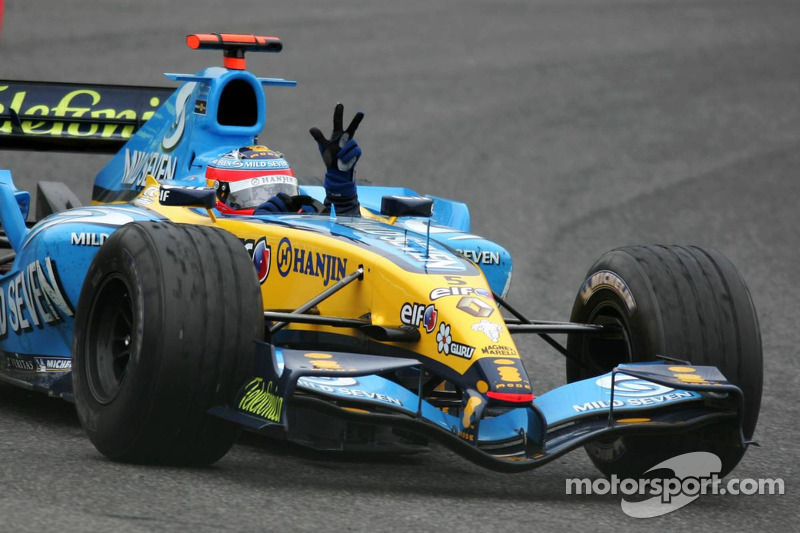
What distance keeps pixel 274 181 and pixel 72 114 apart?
2502 millimetres

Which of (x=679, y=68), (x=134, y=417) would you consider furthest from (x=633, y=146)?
(x=134, y=417)

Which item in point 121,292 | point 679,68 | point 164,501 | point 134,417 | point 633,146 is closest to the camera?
point 164,501

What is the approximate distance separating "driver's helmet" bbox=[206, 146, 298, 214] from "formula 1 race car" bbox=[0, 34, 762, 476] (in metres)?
0.03

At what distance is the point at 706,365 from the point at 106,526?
291cm

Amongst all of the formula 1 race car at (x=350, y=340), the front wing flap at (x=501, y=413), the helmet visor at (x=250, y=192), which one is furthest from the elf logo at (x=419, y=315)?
the helmet visor at (x=250, y=192)

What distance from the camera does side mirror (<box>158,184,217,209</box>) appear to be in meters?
7.19

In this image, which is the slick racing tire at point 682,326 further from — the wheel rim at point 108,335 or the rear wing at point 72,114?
the rear wing at point 72,114

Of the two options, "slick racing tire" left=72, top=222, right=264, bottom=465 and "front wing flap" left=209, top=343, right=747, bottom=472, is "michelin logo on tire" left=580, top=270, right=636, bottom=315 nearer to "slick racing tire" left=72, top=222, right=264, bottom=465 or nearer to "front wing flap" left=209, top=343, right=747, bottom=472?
"front wing flap" left=209, top=343, right=747, bottom=472

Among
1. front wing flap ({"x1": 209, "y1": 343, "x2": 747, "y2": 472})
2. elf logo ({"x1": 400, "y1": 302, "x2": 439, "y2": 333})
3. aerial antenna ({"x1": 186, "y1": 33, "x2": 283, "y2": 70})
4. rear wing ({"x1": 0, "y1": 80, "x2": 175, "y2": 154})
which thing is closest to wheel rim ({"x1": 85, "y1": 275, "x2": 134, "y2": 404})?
front wing flap ({"x1": 209, "y1": 343, "x2": 747, "y2": 472})

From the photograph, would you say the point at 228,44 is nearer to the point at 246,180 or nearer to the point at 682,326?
the point at 246,180

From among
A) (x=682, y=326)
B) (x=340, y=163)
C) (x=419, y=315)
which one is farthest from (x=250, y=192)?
(x=682, y=326)

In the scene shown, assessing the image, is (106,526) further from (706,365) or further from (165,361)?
(706,365)

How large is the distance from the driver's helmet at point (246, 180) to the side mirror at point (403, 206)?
1024 millimetres

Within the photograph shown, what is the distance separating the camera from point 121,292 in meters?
6.89
